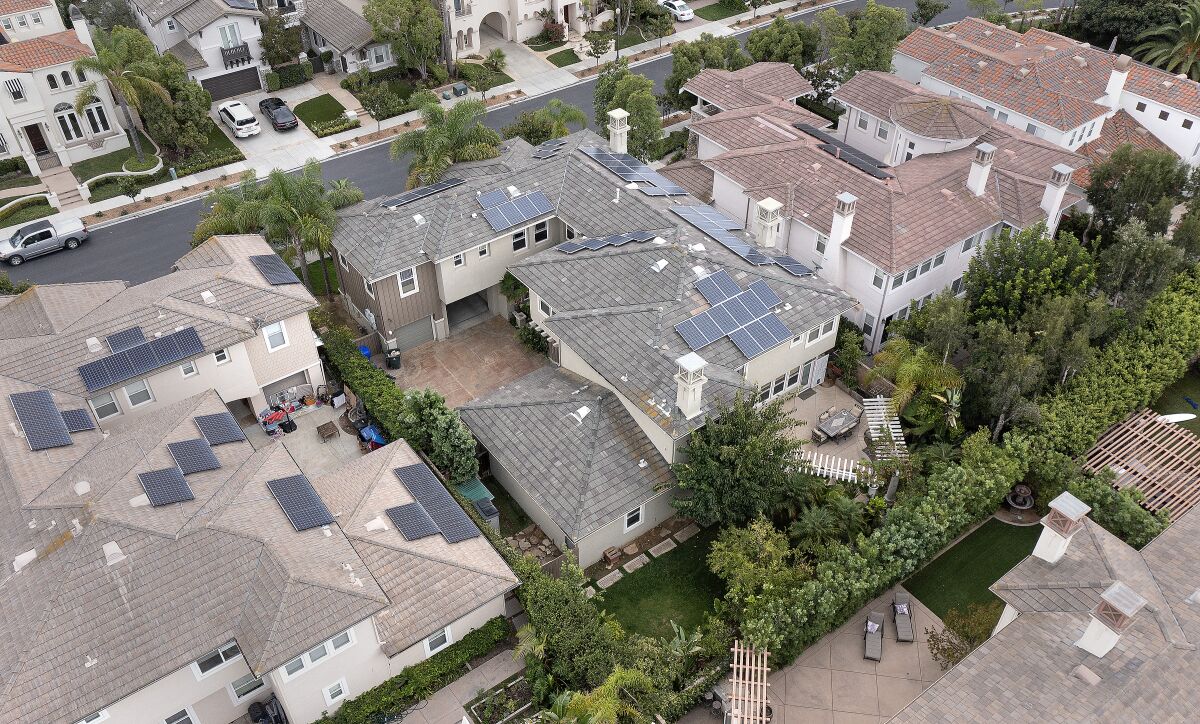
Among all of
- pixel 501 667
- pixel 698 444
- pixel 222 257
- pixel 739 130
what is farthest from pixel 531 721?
pixel 739 130

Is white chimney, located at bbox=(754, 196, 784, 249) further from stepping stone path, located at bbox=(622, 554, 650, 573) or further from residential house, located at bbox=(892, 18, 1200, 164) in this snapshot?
residential house, located at bbox=(892, 18, 1200, 164)

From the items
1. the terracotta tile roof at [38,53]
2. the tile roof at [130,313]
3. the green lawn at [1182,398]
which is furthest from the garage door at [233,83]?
the green lawn at [1182,398]

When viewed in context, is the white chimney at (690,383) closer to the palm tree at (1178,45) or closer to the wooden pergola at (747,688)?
the wooden pergola at (747,688)

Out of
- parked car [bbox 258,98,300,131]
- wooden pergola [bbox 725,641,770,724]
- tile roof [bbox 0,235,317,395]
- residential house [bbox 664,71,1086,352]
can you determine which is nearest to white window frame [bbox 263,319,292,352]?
tile roof [bbox 0,235,317,395]

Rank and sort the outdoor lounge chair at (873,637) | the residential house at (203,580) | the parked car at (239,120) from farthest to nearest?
1. the parked car at (239,120)
2. the outdoor lounge chair at (873,637)
3. the residential house at (203,580)

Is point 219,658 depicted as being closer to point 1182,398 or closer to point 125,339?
point 125,339
